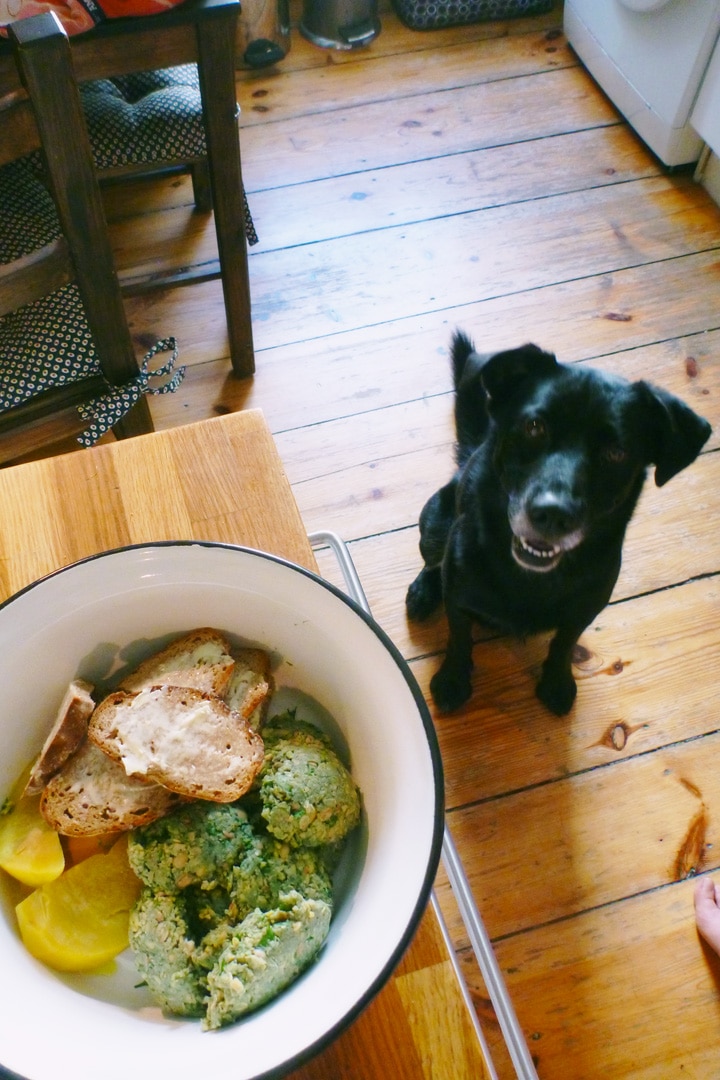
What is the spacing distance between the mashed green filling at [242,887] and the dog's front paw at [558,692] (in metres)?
0.78

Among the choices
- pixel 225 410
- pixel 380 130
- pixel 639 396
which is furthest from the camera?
pixel 380 130

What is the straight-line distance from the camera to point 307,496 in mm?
1547

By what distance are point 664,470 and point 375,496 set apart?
69 cm

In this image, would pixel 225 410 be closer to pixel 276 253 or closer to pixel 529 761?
pixel 276 253

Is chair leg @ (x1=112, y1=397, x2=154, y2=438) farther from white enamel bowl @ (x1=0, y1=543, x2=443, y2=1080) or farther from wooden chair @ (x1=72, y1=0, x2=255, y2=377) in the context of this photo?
white enamel bowl @ (x1=0, y1=543, x2=443, y2=1080)

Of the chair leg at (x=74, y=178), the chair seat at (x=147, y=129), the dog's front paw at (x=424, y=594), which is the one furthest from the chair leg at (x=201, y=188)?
the dog's front paw at (x=424, y=594)

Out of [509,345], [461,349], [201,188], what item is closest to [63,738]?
[461,349]

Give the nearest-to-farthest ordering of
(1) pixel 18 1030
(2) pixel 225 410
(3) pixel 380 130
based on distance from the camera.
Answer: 1. (1) pixel 18 1030
2. (2) pixel 225 410
3. (3) pixel 380 130

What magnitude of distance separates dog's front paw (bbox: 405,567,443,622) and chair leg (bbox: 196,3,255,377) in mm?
649

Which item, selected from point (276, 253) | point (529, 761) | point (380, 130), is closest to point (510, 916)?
point (529, 761)

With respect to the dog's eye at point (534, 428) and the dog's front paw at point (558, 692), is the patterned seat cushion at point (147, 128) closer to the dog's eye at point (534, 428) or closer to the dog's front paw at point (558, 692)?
the dog's eye at point (534, 428)

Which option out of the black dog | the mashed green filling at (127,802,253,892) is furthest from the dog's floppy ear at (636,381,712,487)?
the mashed green filling at (127,802,253,892)

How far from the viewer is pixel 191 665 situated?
0.60 meters

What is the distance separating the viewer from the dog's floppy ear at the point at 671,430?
89 centimetres
